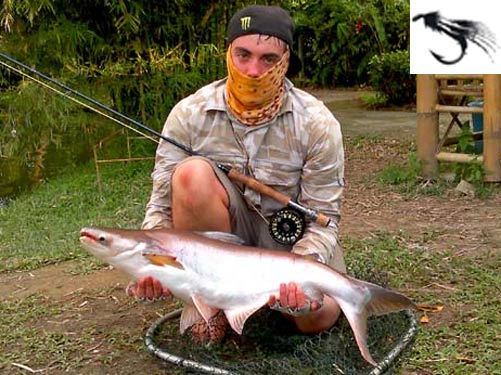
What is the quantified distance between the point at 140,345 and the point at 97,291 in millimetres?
818

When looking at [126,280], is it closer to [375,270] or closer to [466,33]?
[375,270]

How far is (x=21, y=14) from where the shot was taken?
713 cm

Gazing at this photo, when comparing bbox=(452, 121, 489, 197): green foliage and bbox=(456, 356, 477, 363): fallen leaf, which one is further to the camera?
bbox=(452, 121, 489, 197): green foliage

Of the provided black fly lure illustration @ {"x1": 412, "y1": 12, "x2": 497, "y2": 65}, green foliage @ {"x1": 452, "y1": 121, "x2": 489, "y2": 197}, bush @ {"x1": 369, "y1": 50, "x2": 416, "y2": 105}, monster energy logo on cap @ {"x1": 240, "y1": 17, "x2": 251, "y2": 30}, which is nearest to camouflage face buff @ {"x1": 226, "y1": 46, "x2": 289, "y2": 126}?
monster energy logo on cap @ {"x1": 240, "y1": 17, "x2": 251, "y2": 30}

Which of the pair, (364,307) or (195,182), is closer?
(364,307)

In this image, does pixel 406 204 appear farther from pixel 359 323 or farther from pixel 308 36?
pixel 308 36

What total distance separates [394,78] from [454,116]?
18.8 feet

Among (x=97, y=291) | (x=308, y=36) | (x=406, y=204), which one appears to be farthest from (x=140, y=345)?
Answer: (x=308, y=36)

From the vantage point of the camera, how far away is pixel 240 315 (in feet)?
9.32

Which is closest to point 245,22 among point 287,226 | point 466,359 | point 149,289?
point 287,226

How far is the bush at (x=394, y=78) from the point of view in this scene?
12023mm

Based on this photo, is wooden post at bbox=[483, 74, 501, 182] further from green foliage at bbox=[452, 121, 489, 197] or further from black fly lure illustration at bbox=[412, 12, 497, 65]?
black fly lure illustration at bbox=[412, 12, 497, 65]

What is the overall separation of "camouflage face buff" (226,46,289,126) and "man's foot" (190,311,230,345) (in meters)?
0.76

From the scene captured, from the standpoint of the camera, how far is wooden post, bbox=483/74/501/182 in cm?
603
